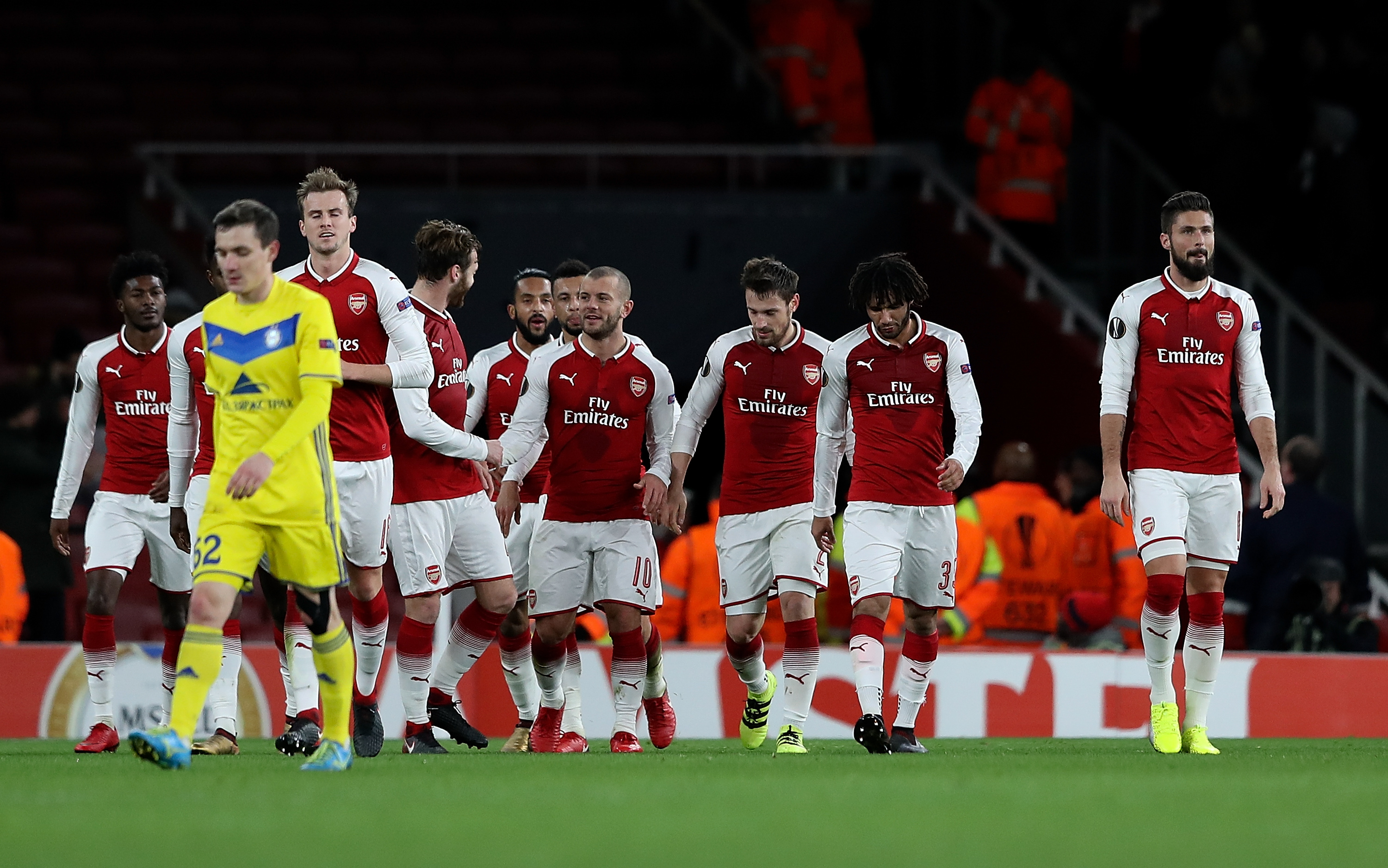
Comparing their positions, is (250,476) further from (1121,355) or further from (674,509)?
(1121,355)

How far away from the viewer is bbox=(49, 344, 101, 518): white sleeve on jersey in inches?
388

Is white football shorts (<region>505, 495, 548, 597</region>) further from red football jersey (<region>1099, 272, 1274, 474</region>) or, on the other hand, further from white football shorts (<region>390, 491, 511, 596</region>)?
red football jersey (<region>1099, 272, 1274, 474</region>)

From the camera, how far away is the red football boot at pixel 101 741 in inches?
365

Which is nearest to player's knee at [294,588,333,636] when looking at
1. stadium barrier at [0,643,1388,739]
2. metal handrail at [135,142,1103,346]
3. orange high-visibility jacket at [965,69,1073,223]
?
stadium barrier at [0,643,1388,739]

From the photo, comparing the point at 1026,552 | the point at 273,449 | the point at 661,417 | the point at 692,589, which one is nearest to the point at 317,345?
the point at 273,449

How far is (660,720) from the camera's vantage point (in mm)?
10016

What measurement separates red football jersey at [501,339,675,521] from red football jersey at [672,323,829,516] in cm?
21

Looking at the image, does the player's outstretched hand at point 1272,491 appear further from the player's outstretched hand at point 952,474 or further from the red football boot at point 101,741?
the red football boot at point 101,741

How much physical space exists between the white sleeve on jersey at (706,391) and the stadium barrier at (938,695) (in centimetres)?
291

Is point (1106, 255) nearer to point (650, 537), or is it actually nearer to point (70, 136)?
point (650, 537)

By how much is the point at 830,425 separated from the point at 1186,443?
168 cm

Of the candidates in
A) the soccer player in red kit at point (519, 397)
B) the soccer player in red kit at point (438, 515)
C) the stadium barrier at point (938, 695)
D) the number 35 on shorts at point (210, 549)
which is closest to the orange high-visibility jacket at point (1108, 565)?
the stadium barrier at point (938, 695)

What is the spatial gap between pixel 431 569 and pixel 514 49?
38.1ft

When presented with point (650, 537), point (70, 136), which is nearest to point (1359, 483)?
point (650, 537)
